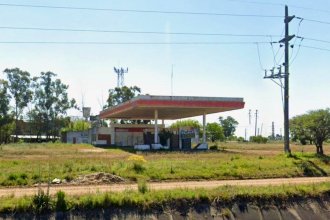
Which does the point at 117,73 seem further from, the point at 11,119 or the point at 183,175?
the point at 183,175

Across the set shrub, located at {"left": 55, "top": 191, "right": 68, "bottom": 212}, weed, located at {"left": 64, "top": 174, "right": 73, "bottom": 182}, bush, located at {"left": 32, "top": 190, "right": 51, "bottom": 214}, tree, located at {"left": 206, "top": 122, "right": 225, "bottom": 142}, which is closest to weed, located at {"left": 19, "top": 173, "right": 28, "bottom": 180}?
weed, located at {"left": 64, "top": 174, "right": 73, "bottom": 182}

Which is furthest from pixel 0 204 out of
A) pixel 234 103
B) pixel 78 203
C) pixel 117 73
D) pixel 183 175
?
pixel 117 73

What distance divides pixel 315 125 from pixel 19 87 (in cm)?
7601

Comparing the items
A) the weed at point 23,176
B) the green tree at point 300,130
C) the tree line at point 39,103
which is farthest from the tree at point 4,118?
the weed at point 23,176

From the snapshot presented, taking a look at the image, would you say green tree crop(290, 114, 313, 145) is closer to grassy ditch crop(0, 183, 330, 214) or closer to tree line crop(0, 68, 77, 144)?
grassy ditch crop(0, 183, 330, 214)

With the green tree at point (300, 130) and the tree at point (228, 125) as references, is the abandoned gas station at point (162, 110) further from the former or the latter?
the tree at point (228, 125)

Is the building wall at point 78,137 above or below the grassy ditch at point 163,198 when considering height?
above

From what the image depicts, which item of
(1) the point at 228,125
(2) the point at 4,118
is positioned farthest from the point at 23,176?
(1) the point at 228,125

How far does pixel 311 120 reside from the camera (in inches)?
1309

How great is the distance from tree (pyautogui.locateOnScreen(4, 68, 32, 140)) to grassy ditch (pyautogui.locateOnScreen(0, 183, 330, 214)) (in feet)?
282

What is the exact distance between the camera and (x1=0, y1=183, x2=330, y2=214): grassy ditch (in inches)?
473

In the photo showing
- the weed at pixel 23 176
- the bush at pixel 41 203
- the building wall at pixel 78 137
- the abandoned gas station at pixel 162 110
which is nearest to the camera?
the bush at pixel 41 203

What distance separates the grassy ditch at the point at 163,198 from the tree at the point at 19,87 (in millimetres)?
85997

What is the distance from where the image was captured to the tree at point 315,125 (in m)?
33.0
